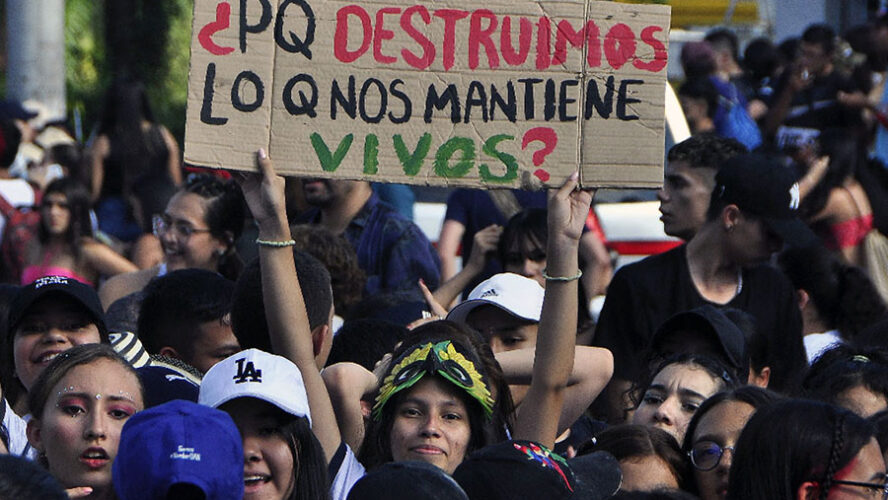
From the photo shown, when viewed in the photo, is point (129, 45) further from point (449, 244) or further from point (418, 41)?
point (418, 41)

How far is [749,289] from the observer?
5.77 meters

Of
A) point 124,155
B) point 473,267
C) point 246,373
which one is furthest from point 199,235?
point 124,155

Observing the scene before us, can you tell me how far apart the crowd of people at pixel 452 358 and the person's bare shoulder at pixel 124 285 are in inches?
1.0

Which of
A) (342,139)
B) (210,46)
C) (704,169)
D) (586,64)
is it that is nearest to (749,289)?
(704,169)

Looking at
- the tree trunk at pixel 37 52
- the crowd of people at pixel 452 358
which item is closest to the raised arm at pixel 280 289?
the crowd of people at pixel 452 358

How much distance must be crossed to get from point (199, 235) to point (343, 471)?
8.58 feet

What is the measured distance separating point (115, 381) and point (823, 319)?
3.57 meters

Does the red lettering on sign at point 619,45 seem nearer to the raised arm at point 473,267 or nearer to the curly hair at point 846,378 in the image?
the curly hair at point 846,378

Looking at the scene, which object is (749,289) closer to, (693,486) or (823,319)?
(823,319)

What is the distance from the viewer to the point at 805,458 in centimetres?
348

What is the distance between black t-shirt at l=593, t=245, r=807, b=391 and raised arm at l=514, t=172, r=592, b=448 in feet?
4.21

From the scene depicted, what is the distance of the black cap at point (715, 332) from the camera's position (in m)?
5.01

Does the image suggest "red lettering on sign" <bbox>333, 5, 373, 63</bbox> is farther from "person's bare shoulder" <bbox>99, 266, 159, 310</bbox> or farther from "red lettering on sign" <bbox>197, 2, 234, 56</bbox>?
"person's bare shoulder" <bbox>99, 266, 159, 310</bbox>

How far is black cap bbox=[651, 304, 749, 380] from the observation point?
5.01 m
